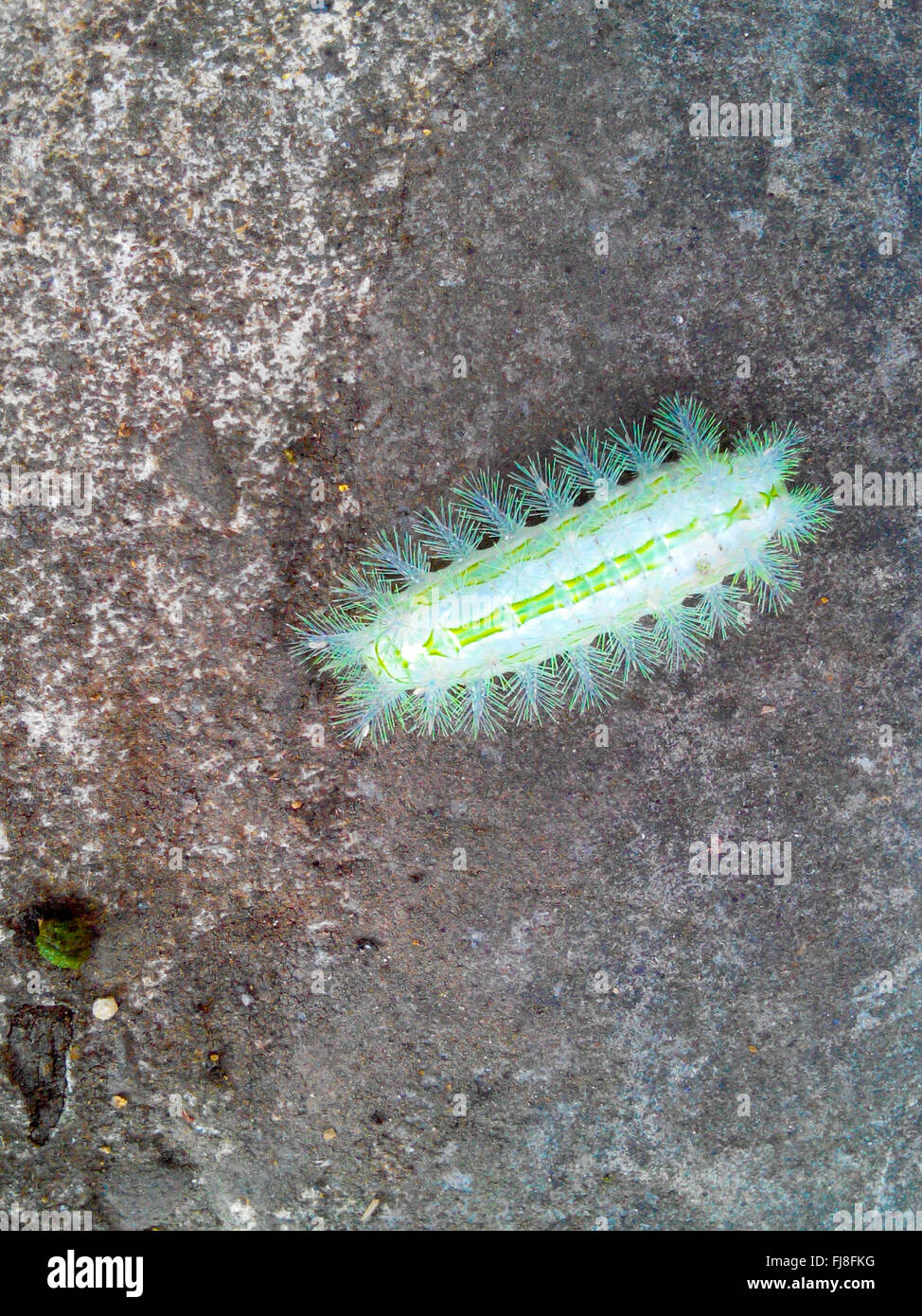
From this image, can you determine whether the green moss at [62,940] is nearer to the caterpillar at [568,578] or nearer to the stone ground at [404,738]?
the stone ground at [404,738]

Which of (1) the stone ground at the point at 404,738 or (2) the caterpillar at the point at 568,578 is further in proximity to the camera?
(1) the stone ground at the point at 404,738

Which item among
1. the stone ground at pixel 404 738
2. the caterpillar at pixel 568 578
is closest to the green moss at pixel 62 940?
the stone ground at pixel 404 738

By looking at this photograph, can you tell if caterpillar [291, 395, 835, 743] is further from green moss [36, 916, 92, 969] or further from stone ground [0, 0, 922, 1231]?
green moss [36, 916, 92, 969]

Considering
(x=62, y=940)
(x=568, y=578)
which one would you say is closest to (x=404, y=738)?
(x=568, y=578)

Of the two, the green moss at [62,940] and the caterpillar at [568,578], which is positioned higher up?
the caterpillar at [568,578]

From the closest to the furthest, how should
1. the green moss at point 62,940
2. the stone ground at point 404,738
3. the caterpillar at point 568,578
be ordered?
the caterpillar at point 568,578 < the stone ground at point 404,738 < the green moss at point 62,940

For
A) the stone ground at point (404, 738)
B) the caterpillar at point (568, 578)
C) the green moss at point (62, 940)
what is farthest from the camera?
the green moss at point (62, 940)

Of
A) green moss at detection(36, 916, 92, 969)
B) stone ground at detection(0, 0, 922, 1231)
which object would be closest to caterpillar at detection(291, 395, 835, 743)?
stone ground at detection(0, 0, 922, 1231)
